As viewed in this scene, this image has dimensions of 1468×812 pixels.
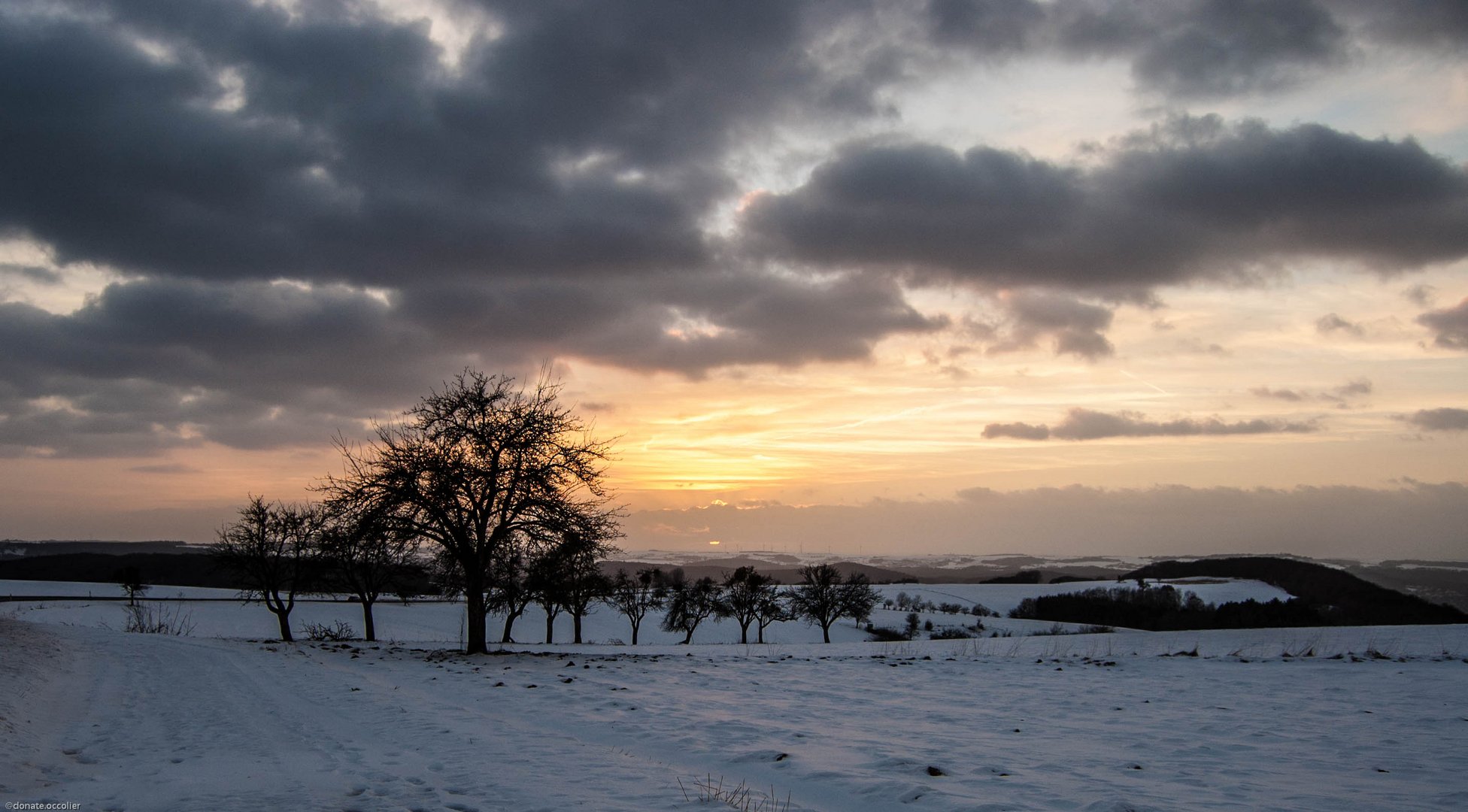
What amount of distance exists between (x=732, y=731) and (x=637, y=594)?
62928mm

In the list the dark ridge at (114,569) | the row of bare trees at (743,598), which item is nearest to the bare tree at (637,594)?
the row of bare trees at (743,598)

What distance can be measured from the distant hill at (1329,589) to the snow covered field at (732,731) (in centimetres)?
3196

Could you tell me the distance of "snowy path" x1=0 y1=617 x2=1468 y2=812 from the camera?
23.3 ft

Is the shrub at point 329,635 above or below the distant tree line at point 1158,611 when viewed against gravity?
above

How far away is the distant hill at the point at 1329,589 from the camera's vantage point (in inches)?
1901

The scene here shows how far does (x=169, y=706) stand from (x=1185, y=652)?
2435 centimetres

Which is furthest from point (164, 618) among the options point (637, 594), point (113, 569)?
point (113, 569)

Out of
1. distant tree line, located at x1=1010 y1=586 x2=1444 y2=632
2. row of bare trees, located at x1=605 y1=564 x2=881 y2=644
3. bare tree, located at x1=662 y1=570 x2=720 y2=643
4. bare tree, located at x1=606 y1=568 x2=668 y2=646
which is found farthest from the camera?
bare tree, located at x1=606 y1=568 x2=668 y2=646

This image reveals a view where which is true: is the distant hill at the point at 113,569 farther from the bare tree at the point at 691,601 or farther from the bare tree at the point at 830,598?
the bare tree at the point at 830,598

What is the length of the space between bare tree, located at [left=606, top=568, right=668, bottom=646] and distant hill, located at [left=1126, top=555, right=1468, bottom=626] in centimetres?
4916

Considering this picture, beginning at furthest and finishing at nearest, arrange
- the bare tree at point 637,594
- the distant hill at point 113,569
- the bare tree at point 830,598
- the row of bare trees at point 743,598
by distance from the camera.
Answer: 1. the distant hill at point 113,569
2. the bare tree at point 637,594
3. the bare tree at point 830,598
4. the row of bare trees at point 743,598

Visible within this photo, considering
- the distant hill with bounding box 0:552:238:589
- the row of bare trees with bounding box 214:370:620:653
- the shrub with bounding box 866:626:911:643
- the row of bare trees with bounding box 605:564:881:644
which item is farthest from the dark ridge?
the row of bare trees with bounding box 214:370:620:653

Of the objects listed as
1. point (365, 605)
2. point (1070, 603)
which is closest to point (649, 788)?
point (365, 605)

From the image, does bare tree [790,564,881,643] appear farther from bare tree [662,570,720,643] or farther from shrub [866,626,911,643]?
shrub [866,626,911,643]
